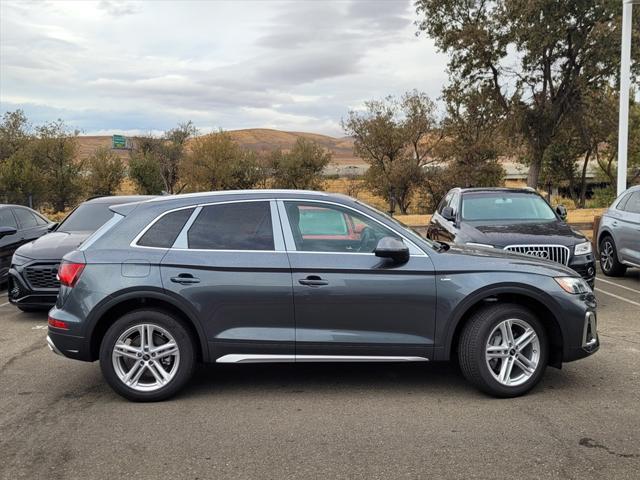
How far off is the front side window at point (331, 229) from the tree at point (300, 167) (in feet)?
106

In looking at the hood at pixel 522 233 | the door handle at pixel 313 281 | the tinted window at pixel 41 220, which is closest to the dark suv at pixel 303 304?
the door handle at pixel 313 281

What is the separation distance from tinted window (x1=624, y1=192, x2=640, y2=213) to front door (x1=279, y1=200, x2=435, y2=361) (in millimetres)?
6965

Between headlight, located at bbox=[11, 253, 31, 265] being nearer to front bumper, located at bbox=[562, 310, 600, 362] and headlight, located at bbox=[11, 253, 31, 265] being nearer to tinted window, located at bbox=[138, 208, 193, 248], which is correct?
tinted window, located at bbox=[138, 208, 193, 248]

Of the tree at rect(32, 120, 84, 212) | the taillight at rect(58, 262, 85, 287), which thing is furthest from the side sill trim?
the tree at rect(32, 120, 84, 212)

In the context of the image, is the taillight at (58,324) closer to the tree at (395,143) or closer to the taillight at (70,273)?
the taillight at (70,273)

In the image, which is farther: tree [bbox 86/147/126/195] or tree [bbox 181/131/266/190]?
tree [bbox 181/131/266/190]

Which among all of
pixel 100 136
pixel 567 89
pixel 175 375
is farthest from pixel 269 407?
pixel 100 136

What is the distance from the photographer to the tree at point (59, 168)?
33219mm

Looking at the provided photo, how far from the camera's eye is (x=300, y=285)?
4.70 meters

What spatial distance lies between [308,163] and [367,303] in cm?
3341

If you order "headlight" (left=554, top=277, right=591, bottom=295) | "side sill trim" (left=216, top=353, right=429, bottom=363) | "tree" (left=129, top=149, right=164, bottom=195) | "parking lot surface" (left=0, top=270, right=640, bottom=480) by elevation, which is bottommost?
"parking lot surface" (left=0, top=270, right=640, bottom=480)

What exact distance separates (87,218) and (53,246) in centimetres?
127

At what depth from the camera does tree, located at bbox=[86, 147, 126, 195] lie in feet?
118

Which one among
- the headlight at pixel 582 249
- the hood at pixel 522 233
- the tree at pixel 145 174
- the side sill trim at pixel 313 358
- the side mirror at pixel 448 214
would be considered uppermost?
the tree at pixel 145 174
